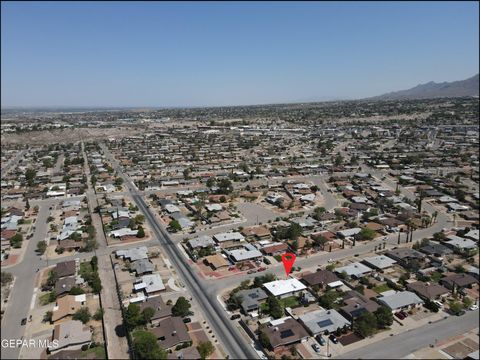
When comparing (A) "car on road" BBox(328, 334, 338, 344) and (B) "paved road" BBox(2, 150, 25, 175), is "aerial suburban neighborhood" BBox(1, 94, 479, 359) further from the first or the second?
(B) "paved road" BBox(2, 150, 25, 175)

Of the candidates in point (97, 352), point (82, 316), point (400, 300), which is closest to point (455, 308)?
point (400, 300)

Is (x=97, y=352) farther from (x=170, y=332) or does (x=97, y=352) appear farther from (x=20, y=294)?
(x=20, y=294)

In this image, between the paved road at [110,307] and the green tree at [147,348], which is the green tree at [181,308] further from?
the green tree at [147,348]

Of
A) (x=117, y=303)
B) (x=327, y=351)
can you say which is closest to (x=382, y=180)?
(x=327, y=351)

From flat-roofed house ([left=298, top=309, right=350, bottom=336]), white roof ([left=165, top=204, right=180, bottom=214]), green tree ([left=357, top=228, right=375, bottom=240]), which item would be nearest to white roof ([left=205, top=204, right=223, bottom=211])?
white roof ([left=165, top=204, right=180, bottom=214])

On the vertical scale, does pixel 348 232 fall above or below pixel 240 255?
above

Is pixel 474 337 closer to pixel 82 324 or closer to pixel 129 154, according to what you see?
pixel 82 324
